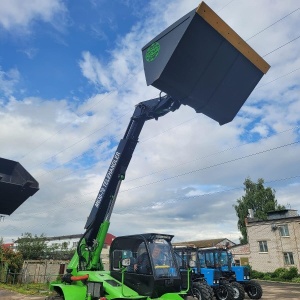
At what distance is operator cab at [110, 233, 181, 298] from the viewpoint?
6461 mm

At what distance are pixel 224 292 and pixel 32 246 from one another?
2131 centimetres

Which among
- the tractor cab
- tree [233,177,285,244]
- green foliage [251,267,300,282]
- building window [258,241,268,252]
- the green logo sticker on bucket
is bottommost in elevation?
green foliage [251,267,300,282]

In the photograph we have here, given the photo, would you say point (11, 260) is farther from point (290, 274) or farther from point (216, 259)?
point (290, 274)

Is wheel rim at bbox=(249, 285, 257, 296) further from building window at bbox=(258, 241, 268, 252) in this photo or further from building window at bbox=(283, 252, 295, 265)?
building window at bbox=(258, 241, 268, 252)

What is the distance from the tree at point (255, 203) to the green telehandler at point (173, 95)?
1668 inches

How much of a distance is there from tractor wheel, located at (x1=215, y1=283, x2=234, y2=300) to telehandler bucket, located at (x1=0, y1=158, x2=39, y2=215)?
10.5 m

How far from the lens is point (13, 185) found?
689cm

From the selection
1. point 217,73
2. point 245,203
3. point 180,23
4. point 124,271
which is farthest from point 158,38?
point 245,203

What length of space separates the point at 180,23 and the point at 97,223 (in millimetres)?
5305

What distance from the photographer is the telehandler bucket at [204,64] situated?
6.64 meters

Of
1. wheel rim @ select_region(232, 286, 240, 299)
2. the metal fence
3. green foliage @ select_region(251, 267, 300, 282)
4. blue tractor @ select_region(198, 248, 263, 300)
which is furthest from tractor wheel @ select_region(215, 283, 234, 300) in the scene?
green foliage @ select_region(251, 267, 300, 282)

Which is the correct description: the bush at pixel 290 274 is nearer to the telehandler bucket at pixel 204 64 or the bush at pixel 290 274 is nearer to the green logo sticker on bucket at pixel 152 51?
the telehandler bucket at pixel 204 64

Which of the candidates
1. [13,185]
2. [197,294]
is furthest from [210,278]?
[13,185]

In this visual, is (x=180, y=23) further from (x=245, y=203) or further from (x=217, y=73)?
(x=245, y=203)
